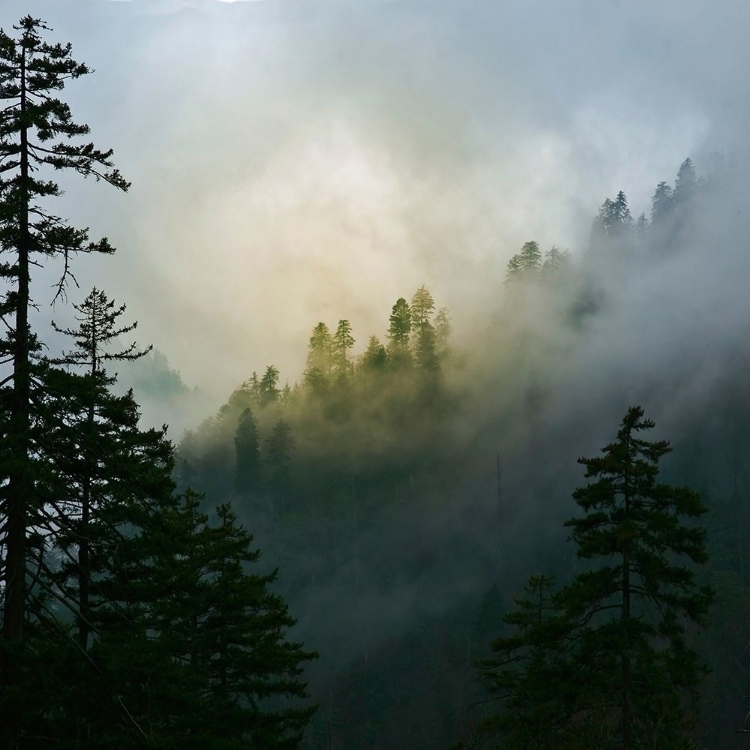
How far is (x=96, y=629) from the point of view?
10664mm

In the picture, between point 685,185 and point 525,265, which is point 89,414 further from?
point 685,185

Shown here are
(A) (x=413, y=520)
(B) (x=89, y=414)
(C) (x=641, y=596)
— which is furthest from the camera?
(A) (x=413, y=520)

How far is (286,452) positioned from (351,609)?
28427mm

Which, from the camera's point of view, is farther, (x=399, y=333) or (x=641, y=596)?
(x=399, y=333)

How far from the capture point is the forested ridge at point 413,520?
10.7 metres

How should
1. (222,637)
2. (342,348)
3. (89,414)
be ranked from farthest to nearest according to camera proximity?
(342,348), (222,637), (89,414)

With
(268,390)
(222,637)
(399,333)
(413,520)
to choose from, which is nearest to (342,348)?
(399,333)

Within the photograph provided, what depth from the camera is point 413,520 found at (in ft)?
333

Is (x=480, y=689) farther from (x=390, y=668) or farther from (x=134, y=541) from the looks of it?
(x=134, y=541)

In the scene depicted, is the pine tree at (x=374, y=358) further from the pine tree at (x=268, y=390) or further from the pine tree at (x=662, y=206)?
the pine tree at (x=662, y=206)

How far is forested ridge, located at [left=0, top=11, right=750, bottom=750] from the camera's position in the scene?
35.1ft

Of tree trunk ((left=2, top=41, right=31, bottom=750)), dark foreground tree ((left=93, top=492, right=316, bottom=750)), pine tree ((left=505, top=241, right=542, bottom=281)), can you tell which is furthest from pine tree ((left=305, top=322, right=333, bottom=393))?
tree trunk ((left=2, top=41, right=31, bottom=750))

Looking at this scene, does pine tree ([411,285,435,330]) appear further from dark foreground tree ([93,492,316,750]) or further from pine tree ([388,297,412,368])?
dark foreground tree ([93,492,316,750])

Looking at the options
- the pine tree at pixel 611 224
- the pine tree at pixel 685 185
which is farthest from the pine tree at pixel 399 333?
the pine tree at pixel 685 185
